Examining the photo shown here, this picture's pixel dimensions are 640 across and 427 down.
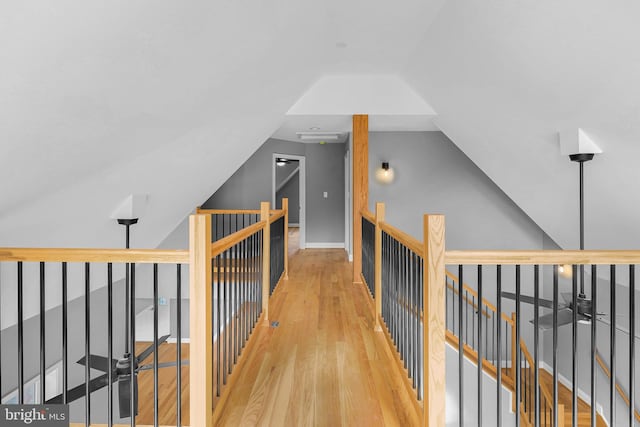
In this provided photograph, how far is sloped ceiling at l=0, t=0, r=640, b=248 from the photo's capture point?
160cm

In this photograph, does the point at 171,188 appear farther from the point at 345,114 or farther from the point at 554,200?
the point at 554,200

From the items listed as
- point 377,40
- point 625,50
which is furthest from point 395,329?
point 377,40

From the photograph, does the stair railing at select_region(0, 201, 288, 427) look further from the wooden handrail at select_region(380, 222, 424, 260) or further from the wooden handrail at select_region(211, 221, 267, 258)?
the wooden handrail at select_region(380, 222, 424, 260)

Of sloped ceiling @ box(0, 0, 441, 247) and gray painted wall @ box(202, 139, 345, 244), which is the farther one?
gray painted wall @ box(202, 139, 345, 244)

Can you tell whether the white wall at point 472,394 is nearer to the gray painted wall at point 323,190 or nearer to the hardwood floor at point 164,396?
the hardwood floor at point 164,396

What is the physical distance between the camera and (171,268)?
238 inches

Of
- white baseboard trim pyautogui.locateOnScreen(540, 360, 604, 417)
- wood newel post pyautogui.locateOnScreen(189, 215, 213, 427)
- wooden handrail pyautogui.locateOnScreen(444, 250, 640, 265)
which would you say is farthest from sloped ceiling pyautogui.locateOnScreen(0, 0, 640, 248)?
white baseboard trim pyautogui.locateOnScreen(540, 360, 604, 417)

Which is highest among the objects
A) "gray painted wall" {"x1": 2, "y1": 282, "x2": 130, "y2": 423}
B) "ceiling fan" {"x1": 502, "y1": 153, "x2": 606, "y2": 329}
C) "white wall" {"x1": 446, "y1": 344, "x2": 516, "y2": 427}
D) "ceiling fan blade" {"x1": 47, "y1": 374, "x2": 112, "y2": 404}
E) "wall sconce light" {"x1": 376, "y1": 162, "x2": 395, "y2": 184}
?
"wall sconce light" {"x1": 376, "y1": 162, "x2": 395, "y2": 184}

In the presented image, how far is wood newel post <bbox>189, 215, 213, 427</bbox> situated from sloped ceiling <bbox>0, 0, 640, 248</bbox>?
2.81 ft

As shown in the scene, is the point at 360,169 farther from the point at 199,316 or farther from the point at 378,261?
the point at 199,316

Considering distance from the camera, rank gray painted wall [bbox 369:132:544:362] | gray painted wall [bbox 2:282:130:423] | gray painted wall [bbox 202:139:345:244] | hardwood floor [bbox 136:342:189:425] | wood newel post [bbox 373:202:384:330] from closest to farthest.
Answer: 1. wood newel post [bbox 373:202:384:330]
2. hardwood floor [bbox 136:342:189:425]
3. gray painted wall [bbox 2:282:130:423]
4. gray painted wall [bbox 369:132:544:362]
5. gray painted wall [bbox 202:139:345:244]

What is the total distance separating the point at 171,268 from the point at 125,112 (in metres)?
4.36

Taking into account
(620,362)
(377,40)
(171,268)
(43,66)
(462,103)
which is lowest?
(620,362)

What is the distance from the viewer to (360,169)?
14.9 ft
